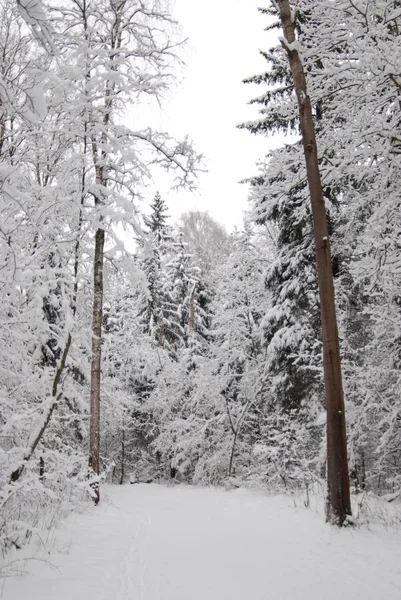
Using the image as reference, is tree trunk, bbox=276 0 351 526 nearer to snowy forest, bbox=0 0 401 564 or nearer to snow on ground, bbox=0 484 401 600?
snowy forest, bbox=0 0 401 564

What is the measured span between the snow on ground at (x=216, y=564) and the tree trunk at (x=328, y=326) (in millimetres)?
493

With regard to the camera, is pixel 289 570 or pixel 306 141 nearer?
pixel 289 570

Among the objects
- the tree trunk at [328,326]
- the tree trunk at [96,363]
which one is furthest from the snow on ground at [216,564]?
the tree trunk at [96,363]

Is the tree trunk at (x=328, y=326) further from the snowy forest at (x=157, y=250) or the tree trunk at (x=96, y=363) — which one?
the tree trunk at (x=96, y=363)

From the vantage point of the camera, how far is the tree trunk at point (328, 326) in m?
5.73

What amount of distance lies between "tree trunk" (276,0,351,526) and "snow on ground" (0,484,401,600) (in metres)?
0.49

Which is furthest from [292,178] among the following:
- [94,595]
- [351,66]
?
[94,595]

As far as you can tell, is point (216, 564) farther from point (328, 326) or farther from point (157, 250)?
point (157, 250)

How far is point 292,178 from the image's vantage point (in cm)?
823

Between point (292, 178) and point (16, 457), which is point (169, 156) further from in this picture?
point (16, 457)

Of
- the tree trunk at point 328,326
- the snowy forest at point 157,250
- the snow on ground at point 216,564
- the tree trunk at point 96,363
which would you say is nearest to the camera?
the snow on ground at point 216,564

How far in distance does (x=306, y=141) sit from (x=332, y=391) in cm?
399

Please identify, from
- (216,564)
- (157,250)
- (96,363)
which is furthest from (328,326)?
(157,250)

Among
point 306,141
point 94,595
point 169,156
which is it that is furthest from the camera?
point 169,156
